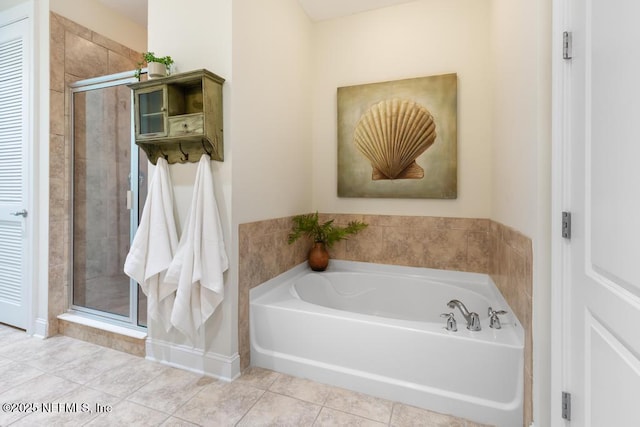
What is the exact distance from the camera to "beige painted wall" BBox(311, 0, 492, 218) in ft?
7.27

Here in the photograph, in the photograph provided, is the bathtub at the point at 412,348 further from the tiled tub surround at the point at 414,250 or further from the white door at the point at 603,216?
the white door at the point at 603,216

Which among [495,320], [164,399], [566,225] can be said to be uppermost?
[566,225]

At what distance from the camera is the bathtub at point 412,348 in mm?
1384

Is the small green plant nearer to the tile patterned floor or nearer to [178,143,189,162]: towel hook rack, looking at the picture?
[178,143,189,162]: towel hook rack

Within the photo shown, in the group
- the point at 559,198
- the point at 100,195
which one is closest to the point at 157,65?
the point at 100,195

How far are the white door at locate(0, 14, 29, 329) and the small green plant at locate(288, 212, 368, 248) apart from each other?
210 cm

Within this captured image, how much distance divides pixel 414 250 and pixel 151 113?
213cm

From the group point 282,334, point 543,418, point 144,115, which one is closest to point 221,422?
point 282,334

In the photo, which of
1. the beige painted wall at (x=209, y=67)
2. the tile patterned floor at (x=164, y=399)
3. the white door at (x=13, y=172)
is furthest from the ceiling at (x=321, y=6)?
the tile patterned floor at (x=164, y=399)

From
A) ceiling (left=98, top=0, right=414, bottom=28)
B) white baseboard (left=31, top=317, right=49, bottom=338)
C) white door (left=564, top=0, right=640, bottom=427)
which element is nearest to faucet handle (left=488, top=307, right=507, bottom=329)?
white door (left=564, top=0, right=640, bottom=427)

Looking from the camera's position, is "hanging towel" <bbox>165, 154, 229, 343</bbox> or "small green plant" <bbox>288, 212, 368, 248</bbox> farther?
"small green plant" <bbox>288, 212, 368, 248</bbox>

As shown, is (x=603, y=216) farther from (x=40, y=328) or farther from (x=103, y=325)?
(x=40, y=328)

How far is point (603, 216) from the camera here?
0.86 m

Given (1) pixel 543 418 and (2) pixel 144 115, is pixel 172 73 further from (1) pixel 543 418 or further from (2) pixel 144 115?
(1) pixel 543 418
